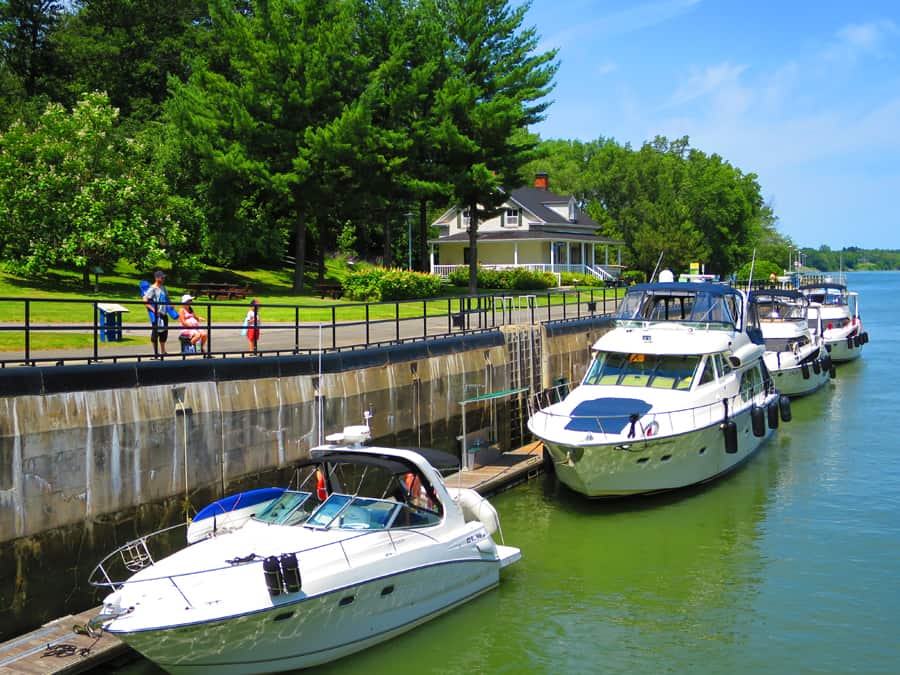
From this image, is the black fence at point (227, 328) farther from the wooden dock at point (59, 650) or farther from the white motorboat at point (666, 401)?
the white motorboat at point (666, 401)

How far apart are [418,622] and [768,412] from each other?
44.2 ft

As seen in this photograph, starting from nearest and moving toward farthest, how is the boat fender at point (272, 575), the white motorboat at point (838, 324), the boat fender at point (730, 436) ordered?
1. the boat fender at point (272, 575)
2. the boat fender at point (730, 436)
3. the white motorboat at point (838, 324)

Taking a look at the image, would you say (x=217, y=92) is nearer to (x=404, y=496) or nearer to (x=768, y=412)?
(x=768, y=412)

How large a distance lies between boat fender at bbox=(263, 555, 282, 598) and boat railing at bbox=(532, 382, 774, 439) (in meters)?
8.89

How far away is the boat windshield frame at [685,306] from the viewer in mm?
22781

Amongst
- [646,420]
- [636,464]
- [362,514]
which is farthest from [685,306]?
[362,514]

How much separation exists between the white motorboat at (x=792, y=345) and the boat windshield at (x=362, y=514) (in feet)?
64.3

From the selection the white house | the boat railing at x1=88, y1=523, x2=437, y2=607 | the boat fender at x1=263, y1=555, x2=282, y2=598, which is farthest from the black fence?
the white house

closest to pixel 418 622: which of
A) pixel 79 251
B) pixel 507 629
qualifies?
pixel 507 629

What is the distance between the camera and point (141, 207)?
115 ft

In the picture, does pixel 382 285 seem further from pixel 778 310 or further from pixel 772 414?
pixel 772 414

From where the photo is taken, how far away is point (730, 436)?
19.5 meters

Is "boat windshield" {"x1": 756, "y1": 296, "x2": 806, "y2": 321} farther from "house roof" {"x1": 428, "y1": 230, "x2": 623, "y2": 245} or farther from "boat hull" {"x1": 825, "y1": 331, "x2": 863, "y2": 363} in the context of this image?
"house roof" {"x1": 428, "y1": 230, "x2": 623, "y2": 245}

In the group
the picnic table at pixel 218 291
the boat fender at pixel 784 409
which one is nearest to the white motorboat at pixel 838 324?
the boat fender at pixel 784 409
